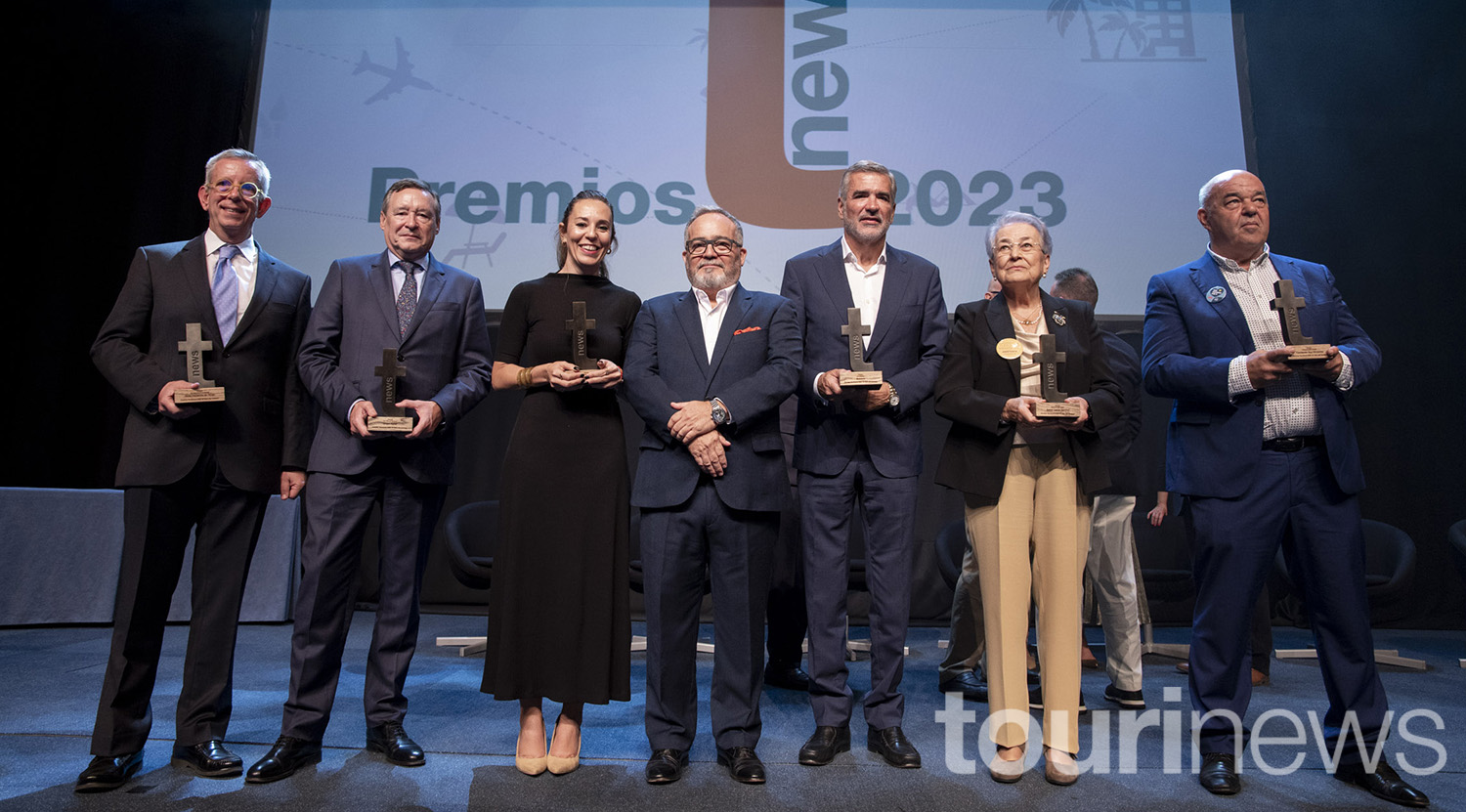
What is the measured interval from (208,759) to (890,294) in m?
2.39

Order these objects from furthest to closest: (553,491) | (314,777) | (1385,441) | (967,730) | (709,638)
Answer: (1385,441) < (709,638) < (967,730) < (553,491) < (314,777)

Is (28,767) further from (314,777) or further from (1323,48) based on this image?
(1323,48)

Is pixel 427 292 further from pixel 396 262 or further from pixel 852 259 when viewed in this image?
pixel 852 259

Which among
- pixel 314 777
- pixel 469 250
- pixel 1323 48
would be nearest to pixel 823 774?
pixel 314 777

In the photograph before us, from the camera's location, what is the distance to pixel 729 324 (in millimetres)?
2500

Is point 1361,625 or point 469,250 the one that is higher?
point 469,250

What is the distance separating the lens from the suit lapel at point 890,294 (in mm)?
2627

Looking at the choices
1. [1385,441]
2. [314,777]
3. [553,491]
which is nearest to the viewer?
[314,777]

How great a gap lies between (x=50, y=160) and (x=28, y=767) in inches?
173

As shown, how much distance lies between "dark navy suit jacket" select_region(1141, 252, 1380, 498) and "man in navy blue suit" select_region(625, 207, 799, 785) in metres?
1.16

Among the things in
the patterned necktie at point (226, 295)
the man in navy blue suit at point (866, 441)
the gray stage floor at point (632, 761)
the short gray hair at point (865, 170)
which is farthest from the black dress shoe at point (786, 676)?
the patterned necktie at point (226, 295)

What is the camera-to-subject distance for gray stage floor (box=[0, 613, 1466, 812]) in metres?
2.08

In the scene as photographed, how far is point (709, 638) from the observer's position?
4.89 meters

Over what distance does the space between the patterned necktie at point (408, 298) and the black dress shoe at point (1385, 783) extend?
3.00 metres
